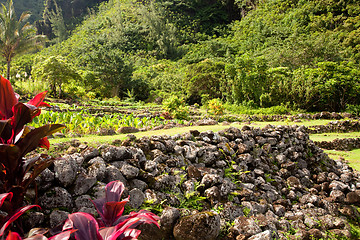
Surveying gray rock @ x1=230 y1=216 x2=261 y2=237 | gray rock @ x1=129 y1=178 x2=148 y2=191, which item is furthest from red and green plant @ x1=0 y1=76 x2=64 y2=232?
gray rock @ x1=230 y1=216 x2=261 y2=237

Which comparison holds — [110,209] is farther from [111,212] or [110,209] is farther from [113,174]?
[113,174]

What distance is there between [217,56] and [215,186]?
23032mm

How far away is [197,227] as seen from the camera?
2.38 m

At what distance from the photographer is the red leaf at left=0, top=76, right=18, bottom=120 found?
1769mm

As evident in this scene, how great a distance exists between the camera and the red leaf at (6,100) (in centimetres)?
177

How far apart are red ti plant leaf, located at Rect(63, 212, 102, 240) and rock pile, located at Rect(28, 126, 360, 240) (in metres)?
0.62

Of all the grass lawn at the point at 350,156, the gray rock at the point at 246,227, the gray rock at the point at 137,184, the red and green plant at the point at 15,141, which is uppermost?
the red and green plant at the point at 15,141

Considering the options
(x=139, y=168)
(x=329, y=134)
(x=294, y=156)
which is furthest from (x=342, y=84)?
(x=139, y=168)

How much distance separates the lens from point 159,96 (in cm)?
1845

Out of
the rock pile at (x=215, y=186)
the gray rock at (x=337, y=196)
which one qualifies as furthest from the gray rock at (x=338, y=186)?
the gray rock at (x=337, y=196)

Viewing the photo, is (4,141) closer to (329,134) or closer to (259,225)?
(259,225)

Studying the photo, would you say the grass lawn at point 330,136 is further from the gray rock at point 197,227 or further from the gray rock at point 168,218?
the gray rock at point 168,218

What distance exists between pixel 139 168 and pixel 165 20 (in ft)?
131

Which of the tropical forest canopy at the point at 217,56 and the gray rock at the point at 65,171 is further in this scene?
the tropical forest canopy at the point at 217,56
